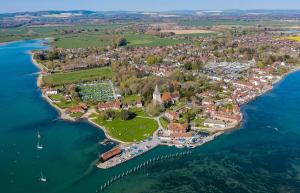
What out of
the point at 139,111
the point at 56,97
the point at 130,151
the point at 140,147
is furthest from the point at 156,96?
the point at 56,97

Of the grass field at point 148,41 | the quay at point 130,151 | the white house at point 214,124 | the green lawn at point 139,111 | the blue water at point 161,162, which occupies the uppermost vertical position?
the grass field at point 148,41

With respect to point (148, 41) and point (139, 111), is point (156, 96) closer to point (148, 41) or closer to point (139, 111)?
point (139, 111)

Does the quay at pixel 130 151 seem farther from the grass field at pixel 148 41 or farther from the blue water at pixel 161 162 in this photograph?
the grass field at pixel 148 41

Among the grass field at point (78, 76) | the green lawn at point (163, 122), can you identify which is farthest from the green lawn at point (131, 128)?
the grass field at point (78, 76)

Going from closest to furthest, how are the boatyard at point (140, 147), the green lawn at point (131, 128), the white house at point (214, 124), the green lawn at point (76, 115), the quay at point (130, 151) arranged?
1. the quay at point (130, 151)
2. the boatyard at point (140, 147)
3. the green lawn at point (131, 128)
4. the white house at point (214, 124)
5. the green lawn at point (76, 115)

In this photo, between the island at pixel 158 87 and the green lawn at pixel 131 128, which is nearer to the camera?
the green lawn at pixel 131 128

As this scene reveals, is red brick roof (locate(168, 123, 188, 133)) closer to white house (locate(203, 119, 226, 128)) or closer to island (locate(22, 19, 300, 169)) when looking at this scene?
island (locate(22, 19, 300, 169))

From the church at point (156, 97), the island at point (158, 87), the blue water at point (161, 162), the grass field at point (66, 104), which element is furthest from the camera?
the grass field at point (66, 104)
